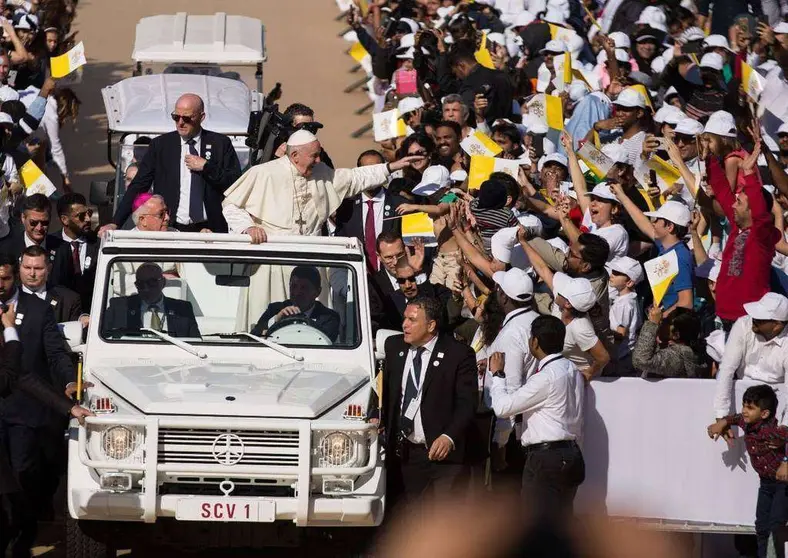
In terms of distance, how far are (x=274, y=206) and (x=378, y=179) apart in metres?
0.87

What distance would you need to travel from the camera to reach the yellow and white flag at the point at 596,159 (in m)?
12.4

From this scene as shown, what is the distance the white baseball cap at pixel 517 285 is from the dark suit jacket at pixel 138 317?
6.63 ft

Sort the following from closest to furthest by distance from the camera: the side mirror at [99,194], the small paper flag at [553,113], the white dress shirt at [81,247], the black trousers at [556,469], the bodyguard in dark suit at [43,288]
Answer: the black trousers at [556,469] → the bodyguard in dark suit at [43,288] → the white dress shirt at [81,247] → the side mirror at [99,194] → the small paper flag at [553,113]

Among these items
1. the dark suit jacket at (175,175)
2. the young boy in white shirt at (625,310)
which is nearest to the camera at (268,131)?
the dark suit jacket at (175,175)

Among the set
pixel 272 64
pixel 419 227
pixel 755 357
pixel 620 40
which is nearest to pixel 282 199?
pixel 419 227

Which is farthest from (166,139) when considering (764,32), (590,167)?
(764,32)

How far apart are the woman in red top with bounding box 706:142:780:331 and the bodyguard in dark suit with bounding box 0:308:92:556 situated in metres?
4.43

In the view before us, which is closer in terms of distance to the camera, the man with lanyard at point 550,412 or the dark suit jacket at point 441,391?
the man with lanyard at point 550,412

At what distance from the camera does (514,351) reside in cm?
1000

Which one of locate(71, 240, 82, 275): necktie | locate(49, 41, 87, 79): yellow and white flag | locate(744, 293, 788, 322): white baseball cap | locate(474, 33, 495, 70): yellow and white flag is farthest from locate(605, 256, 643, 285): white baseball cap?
locate(474, 33, 495, 70): yellow and white flag

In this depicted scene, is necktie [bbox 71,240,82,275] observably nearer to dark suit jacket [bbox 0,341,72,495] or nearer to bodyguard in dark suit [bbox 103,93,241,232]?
bodyguard in dark suit [bbox 103,93,241,232]

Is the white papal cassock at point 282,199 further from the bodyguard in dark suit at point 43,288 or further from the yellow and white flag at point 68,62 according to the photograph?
the yellow and white flag at point 68,62

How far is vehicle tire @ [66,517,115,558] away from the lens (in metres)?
9.21

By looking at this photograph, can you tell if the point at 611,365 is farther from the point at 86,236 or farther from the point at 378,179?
the point at 86,236
